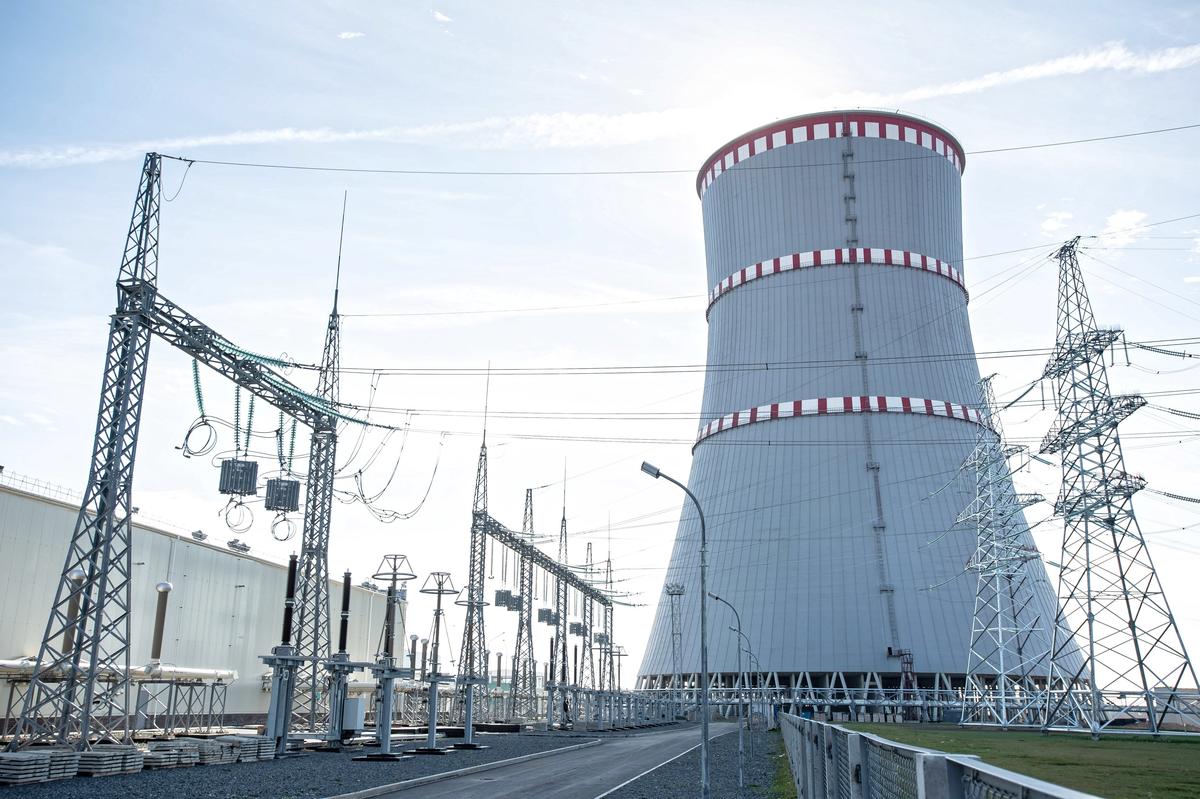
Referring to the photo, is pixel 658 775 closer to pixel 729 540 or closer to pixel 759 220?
pixel 729 540

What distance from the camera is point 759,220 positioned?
41.2 meters

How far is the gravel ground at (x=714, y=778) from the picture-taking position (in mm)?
16188

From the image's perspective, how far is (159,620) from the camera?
35062 mm

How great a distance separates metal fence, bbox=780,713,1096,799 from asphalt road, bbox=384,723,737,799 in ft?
29.6

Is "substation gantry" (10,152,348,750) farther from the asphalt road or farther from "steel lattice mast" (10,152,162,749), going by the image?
the asphalt road

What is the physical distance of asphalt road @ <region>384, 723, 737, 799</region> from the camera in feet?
52.9

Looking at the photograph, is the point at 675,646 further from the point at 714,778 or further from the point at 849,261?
the point at 714,778

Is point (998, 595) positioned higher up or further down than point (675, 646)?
higher up

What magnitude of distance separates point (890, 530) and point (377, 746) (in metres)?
21.4

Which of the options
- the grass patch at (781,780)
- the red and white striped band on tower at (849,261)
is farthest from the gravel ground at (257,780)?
the red and white striped band on tower at (849,261)

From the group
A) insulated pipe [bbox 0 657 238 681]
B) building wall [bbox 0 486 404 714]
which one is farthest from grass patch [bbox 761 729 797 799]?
building wall [bbox 0 486 404 714]

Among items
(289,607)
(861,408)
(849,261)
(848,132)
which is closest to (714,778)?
(289,607)

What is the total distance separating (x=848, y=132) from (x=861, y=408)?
1276cm

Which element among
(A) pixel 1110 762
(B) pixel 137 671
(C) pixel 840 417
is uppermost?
(C) pixel 840 417
